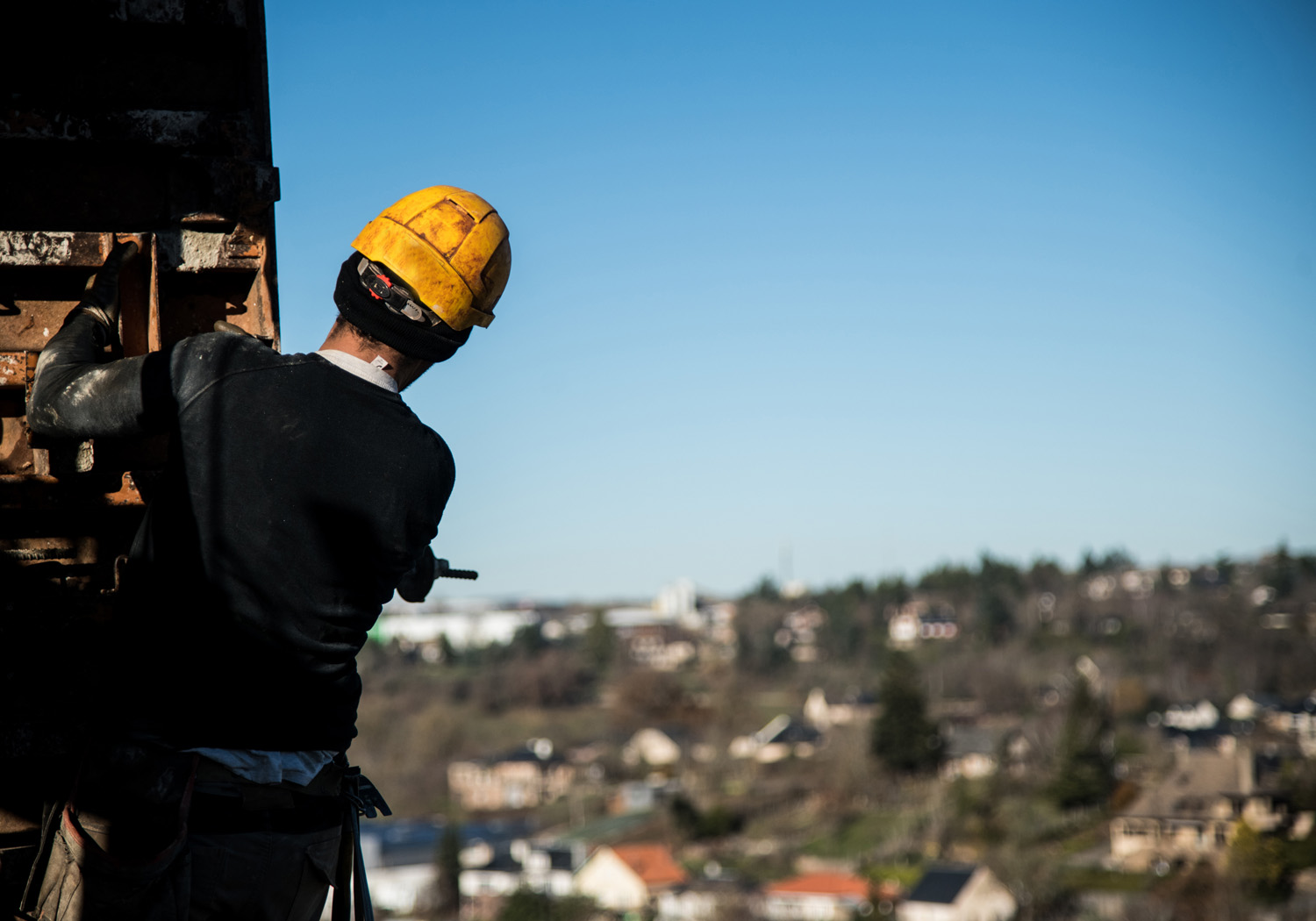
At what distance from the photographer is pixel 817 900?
4131cm

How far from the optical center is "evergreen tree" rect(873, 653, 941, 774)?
59000 mm

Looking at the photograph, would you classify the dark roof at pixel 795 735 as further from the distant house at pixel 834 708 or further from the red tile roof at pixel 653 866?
the red tile roof at pixel 653 866

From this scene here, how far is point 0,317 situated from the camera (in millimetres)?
3008

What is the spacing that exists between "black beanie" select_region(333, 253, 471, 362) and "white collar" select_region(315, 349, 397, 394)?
0.06 meters

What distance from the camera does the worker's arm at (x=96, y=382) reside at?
101 inches

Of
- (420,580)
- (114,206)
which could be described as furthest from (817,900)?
(114,206)

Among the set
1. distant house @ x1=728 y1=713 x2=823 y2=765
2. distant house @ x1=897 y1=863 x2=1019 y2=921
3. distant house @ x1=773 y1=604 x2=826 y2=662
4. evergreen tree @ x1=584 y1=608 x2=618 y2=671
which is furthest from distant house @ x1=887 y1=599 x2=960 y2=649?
distant house @ x1=897 y1=863 x2=1019 y2=921

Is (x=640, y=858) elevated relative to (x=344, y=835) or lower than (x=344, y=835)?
lower

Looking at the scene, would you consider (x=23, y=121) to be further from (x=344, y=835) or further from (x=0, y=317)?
(x=344, y=835)

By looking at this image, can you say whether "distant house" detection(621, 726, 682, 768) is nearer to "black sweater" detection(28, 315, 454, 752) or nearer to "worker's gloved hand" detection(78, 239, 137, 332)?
"worker's gloved hand" detection(78, 239, 137, 332)

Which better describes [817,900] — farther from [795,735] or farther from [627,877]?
[795,735]

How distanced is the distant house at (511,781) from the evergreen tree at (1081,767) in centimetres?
2940

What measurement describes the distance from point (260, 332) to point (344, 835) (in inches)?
50.7

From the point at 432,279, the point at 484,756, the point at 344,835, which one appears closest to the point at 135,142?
the point at 432,279
